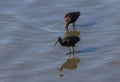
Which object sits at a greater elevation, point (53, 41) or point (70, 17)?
point (70, 17)

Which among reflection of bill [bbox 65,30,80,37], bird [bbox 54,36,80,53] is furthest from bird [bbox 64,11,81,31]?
bird [bbox 54,36,80,53]

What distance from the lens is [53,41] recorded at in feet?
41.0

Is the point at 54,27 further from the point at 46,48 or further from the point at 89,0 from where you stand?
the point at 89,0

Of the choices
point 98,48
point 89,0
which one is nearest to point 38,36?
point 98,48

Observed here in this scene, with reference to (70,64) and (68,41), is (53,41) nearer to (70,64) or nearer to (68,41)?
(68,41)

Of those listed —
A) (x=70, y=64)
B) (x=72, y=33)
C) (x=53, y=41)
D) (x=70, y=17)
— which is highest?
(x=70, y=17)

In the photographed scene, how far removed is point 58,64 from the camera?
11.2 m

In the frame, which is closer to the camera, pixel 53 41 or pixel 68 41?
pixel 68 41

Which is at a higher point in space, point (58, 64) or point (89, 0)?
point (89, 0)

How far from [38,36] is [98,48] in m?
1.82

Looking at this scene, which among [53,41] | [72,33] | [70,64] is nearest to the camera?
[70,64]

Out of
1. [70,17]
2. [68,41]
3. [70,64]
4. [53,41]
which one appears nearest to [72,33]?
[70,17]

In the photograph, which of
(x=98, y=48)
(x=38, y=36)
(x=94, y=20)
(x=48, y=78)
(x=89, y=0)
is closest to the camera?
(x=48, y=78)

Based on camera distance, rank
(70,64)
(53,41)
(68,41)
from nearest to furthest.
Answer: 1. (70,64)
2. (68,41)
3. (53,41)
